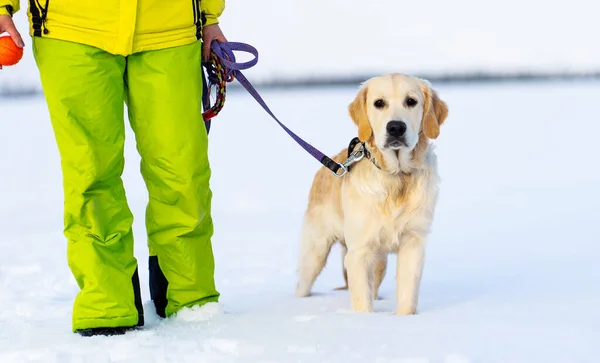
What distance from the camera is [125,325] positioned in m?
3.11

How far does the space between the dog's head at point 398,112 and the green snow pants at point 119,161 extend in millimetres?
674

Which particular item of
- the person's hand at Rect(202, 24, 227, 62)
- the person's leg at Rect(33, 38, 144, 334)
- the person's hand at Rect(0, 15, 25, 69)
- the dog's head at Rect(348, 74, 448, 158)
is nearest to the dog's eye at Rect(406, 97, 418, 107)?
the dog's head at Rect(348, 74, 448, 158)

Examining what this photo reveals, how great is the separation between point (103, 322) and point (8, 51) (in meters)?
0.95

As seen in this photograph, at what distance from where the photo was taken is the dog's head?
3.42 metres

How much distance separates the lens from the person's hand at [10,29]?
299 cm

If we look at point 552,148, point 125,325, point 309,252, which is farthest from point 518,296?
point 552,148

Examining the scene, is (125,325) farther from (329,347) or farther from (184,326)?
(329,347)

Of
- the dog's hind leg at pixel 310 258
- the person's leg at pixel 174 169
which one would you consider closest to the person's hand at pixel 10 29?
the person's leg at pixel 174 169

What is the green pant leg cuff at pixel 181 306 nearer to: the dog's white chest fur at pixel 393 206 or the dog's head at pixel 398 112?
the dog's white chest fur at pixel 393 206

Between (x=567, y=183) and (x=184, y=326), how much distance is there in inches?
211

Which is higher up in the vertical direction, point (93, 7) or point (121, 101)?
point (93, 7)

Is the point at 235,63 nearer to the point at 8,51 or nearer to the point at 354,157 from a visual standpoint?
the point at 354,157

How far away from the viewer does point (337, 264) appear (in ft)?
17.4

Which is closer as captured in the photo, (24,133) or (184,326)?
(184,326)
